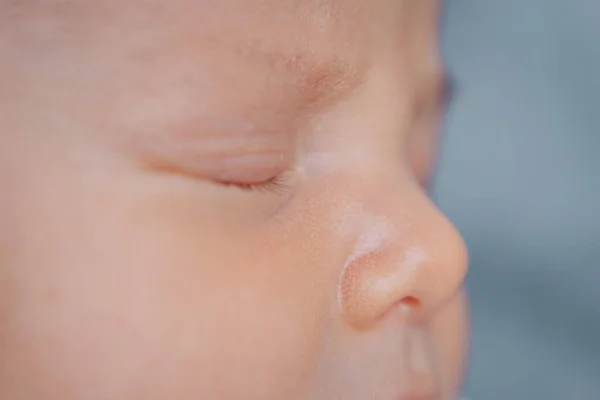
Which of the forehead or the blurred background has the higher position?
the forehead

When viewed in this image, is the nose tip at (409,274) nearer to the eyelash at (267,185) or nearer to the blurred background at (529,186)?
the eyelash at (267,185)

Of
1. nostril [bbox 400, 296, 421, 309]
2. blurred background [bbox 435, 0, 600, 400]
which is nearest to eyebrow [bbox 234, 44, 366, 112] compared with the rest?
nostril [bbox 400, 296, 421, 309]

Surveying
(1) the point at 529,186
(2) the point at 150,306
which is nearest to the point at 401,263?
(2) the point at 150,306

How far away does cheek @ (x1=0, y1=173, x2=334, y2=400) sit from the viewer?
1.13 ft

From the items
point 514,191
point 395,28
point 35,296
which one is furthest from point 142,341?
point 514,191

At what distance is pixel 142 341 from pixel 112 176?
7 centimetres

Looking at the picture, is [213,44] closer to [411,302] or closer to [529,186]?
[411,302]

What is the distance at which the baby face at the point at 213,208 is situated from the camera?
1.13ft

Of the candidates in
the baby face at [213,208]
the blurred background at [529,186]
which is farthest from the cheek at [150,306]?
the blurred background at [529,186]

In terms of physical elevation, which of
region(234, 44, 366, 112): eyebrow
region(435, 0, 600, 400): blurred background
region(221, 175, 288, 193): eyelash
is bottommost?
region(435, 0, 600, 400): blurred background

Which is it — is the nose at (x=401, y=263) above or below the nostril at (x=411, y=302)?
above

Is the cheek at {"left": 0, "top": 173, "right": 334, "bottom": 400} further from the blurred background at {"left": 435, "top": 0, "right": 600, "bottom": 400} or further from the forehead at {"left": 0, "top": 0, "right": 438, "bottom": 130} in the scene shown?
the blurred background at {"left": 435, "top": 0, "right": 600, "bottom": 400}

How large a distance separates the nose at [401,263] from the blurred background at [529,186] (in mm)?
373

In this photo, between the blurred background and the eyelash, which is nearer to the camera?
the eyelash
